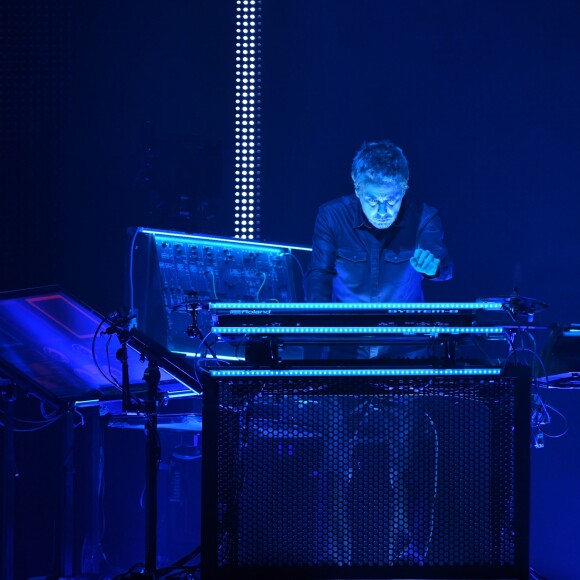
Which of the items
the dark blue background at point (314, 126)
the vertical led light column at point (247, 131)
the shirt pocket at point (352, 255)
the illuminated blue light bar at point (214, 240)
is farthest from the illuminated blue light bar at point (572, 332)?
the vertical led light column at point (247, 131)

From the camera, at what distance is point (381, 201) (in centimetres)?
434

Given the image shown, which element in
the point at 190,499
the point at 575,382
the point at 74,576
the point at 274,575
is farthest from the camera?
the point at 190,499

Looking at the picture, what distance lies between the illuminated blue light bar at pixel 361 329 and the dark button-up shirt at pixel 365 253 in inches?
47.9

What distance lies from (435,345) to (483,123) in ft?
11.5

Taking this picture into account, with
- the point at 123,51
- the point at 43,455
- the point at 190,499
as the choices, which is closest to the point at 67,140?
the point at 123,51

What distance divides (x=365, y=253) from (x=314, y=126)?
2.38 metres

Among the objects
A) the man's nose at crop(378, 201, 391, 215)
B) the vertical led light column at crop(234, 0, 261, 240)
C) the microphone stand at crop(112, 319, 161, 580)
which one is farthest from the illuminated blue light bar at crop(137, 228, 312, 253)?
the microphone stand at crop(112, 319, 161, 580)

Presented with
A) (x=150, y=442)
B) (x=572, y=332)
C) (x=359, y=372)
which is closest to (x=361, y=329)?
(x=359, y=372)

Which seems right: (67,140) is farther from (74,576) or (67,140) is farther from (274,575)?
(274,575)

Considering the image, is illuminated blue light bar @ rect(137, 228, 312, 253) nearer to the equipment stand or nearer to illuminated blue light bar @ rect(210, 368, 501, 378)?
the equipment stand

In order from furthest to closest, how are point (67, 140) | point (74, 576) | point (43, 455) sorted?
1. point (67, 140)
2. point (43, 455)
3. point (74, 576)

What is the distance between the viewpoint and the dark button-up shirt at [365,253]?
4.45 meters

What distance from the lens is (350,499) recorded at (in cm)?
321

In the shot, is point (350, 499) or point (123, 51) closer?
point (350, 499)
